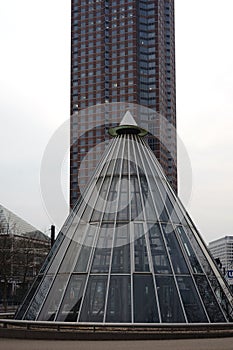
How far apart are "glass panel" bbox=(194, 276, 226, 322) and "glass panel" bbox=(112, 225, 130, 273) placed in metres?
2.86

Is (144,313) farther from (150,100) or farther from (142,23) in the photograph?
(142,23)

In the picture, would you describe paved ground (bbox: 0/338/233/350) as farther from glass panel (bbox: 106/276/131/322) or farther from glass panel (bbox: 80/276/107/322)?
glass panel (bbox: 106/276/131/322)

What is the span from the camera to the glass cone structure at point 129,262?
20.4m

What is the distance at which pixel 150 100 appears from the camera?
126688 millimetres

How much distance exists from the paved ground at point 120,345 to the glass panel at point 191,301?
1706 mm

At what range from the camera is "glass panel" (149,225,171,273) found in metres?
21.4

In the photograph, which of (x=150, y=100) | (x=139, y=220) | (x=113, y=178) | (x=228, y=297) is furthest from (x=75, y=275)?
(x=150, y=100)

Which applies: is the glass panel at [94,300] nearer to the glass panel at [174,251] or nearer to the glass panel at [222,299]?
the glass panel at [174,251]

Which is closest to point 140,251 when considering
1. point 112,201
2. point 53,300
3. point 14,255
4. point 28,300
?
point 112,201

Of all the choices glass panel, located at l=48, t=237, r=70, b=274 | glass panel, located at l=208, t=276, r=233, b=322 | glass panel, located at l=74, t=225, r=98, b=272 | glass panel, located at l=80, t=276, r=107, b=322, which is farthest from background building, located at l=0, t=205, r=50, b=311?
glass panel, located at l=208, t=276, r=233, b=322

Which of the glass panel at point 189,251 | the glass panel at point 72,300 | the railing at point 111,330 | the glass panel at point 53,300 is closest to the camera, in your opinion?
the railing at point 111,330

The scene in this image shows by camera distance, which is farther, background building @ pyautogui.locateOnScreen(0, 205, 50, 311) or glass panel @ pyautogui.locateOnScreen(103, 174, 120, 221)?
background building @ pyautogui.locateOnScreen(0, 205, 50, 311)

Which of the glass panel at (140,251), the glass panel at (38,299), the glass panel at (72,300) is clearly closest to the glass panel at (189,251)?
the glass panel at (140,251)

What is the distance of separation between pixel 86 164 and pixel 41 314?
9823cm
